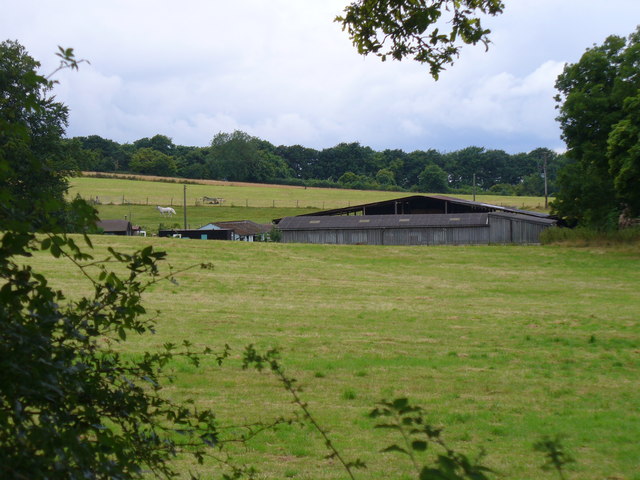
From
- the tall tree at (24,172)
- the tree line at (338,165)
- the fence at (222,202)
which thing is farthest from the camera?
the tree line at (338,165)

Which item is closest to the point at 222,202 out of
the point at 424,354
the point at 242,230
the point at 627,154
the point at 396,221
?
the point at 242,230

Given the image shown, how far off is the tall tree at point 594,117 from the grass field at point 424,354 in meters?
9.16

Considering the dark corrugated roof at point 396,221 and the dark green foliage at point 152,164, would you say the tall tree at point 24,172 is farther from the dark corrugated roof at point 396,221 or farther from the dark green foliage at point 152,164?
the dark green foliage at point 152,164

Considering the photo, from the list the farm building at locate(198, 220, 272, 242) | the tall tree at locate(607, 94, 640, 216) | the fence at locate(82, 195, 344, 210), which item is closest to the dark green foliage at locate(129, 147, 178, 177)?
the fence at locate(82, 195, 344, 210)

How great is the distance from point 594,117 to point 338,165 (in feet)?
Result: 371

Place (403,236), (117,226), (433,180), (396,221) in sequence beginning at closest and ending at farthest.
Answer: (403,236)
(396,221)
(117,226)
(433,180)

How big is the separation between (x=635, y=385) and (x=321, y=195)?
9329 centimetres

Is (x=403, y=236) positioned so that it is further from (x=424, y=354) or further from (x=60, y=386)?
(x=60, y=386)

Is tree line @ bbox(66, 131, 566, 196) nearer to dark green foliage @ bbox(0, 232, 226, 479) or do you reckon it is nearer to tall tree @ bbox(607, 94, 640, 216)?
tall tree @ bbox(607, 94, 640, 216)

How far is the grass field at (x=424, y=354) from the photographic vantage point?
7730mm

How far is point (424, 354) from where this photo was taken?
1418 cm

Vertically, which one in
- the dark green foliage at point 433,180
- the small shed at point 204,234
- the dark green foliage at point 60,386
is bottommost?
the dark green foliage at point 60,386

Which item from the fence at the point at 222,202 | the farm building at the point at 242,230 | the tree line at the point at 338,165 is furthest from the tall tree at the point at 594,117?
the tree line at the point at 338,165

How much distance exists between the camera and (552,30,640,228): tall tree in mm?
39969
